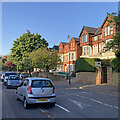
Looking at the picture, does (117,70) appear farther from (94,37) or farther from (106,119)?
(94,37)

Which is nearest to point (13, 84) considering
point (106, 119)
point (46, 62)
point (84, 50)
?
point (106, 119)

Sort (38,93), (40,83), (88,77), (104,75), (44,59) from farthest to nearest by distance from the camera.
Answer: (44,59) → (88,77) → (104,75) → (40,83) → (38,93)

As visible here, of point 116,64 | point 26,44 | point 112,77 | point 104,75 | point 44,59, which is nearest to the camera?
point 116,64

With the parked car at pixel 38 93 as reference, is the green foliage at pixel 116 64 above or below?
above

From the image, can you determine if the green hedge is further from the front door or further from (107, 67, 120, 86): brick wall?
(107, 67, 120, 86): brick wall

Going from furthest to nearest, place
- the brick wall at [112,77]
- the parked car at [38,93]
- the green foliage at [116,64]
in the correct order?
1. the brick wall at [112,77]
2. the green foliage at [116,64]
3. the parked car at [38,93]

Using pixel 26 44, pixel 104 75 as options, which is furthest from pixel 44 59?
pixel 26 44

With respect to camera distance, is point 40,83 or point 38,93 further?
point 40,83

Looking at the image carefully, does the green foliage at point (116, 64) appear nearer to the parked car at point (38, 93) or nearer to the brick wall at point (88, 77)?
the brick wall at point (88, 77)

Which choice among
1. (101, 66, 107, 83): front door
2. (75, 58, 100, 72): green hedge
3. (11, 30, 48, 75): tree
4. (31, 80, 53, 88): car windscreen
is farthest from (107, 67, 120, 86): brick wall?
(11, 30, 48, 75): tree

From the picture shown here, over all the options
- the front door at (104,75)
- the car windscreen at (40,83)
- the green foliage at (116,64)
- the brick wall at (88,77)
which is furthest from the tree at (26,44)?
the car windscreen at (40,83)

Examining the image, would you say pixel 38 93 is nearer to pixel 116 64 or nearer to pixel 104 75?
pixel 116 64

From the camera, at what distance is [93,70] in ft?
97.9

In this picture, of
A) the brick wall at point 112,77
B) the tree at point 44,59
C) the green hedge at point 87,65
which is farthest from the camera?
the tree at point 44,59
